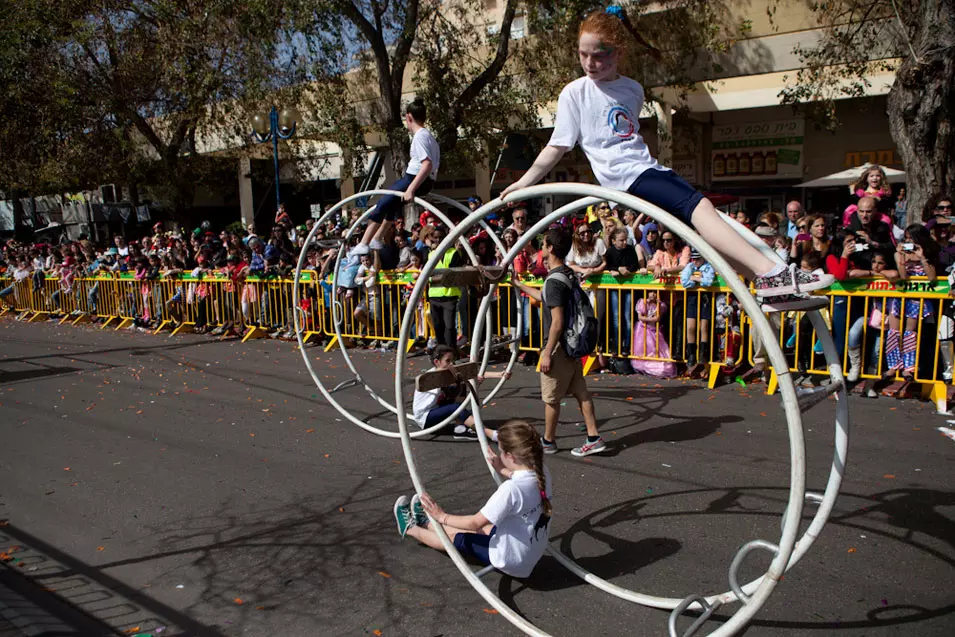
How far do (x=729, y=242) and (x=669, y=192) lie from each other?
0.38 m

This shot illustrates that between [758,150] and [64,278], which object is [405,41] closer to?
[64,278]

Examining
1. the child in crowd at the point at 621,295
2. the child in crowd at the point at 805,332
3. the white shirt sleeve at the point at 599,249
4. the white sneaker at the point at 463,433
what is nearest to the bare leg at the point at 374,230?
the white sneaker at the point at 463,433

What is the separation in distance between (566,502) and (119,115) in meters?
18.6

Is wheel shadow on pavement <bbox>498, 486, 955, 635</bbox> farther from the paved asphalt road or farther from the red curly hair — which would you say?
the red curly hair

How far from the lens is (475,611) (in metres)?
3.77

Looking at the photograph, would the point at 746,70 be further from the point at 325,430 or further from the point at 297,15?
the point at 325,430

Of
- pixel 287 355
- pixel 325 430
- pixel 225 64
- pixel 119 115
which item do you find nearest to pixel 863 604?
pixel 325 430

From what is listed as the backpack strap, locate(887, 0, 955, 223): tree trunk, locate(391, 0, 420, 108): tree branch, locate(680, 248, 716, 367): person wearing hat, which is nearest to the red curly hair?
the backpack strap

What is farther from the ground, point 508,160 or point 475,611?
point 508,160

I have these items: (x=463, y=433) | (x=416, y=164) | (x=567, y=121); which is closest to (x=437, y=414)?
(x=463, y=433)

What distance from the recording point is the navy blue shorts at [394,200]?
266 inches

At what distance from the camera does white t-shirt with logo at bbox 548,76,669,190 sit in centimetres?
350

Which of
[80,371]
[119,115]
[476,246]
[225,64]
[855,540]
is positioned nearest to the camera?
[855,540]

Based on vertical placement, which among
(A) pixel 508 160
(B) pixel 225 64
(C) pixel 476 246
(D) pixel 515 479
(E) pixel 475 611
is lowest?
(E) pixel 475 611
